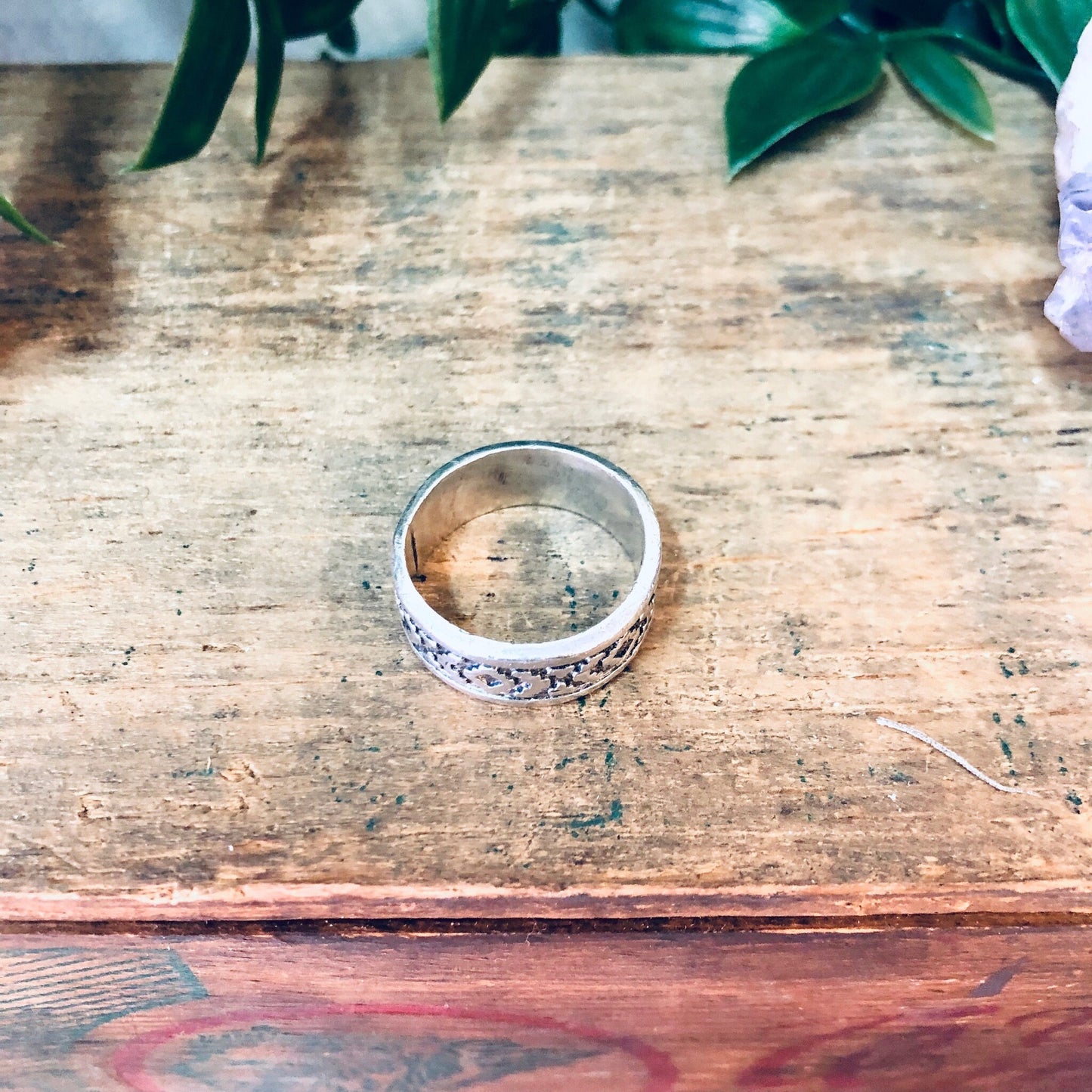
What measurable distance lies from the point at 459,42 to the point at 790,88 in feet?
0.88

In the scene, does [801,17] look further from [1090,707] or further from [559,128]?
[1090,707]

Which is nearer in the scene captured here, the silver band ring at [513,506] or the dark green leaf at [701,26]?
the silver band ring at [513,506]

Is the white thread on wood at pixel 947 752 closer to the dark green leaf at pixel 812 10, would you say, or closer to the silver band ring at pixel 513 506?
the silver band ring at pixel 513 506

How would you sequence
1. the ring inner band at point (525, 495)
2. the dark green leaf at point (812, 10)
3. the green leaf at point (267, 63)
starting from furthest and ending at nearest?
the dark green leaf at point (812, 10) < the green leaf at point (267, 63) < the ring inner band at point (525, 495)

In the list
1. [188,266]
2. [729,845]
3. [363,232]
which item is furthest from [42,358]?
[729,845]

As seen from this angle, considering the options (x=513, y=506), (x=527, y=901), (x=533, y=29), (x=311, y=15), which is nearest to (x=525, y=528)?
(x=513, y=506)

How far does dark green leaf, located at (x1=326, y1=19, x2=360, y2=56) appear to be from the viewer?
0.98 m

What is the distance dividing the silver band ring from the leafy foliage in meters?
0.30

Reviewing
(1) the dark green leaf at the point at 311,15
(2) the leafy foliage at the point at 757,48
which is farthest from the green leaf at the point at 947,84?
(1) the dark green leaf at the point at 311,15

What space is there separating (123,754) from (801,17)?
0.78 meters

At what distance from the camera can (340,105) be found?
2.62ft

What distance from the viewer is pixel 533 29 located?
95 cm

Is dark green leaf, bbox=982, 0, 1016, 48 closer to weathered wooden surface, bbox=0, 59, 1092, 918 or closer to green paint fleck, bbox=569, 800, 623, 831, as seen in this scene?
weathered wooden surface, bbox=0, 59, 1092, 918

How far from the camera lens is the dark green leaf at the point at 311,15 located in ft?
2.53
